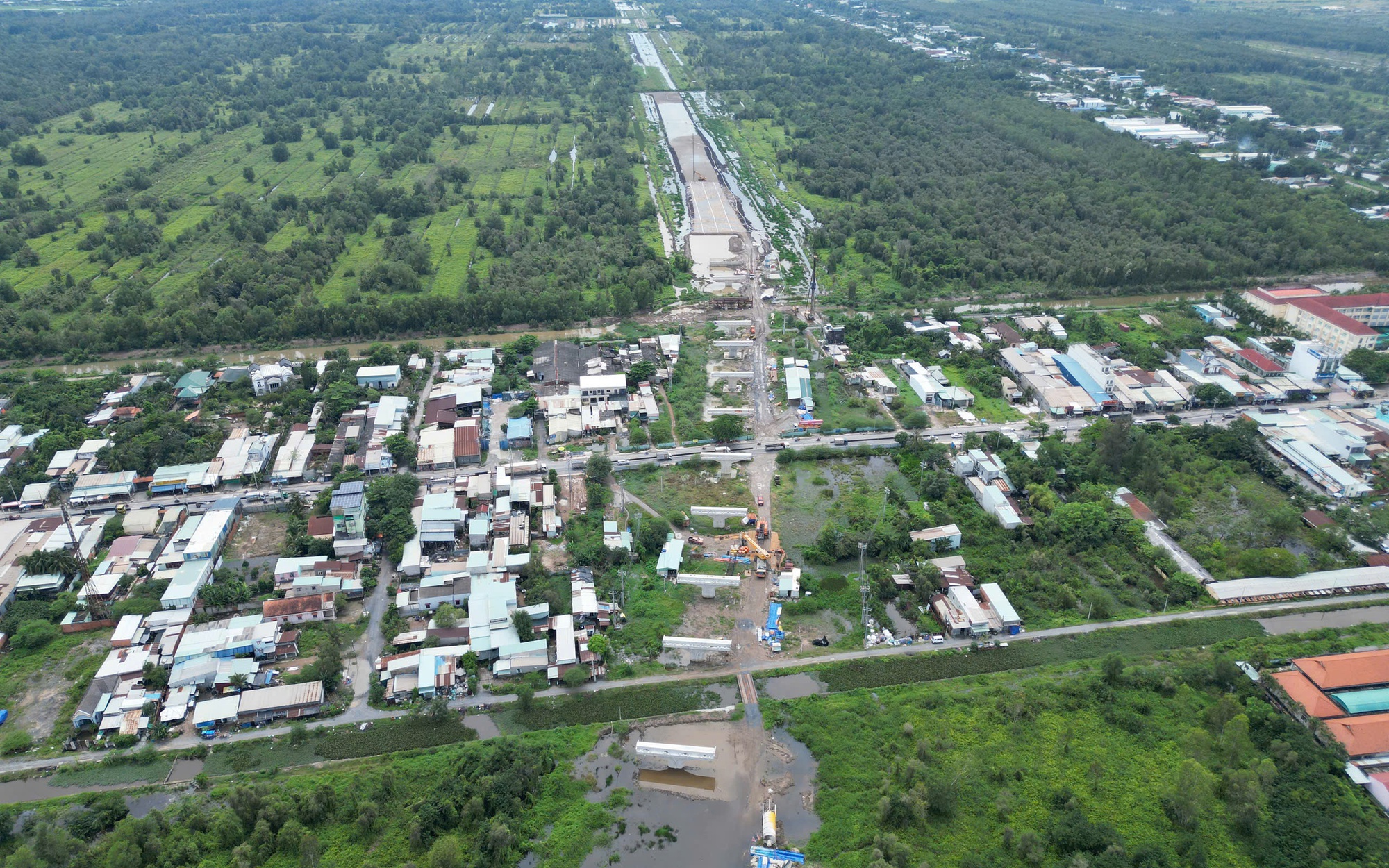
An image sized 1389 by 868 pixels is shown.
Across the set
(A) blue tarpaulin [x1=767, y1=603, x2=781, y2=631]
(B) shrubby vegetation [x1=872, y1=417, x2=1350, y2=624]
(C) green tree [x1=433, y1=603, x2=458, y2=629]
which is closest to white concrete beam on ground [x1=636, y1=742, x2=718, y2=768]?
(A) blue tarpaulin [x1=767, y1=603, x2=781, y2=631]

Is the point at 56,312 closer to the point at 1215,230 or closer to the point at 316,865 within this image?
the point at 316,865

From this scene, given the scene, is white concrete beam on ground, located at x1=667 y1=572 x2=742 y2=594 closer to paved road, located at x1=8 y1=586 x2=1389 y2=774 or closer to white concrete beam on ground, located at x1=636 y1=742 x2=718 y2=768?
paved road, located at x1=8 y1=586 x2=1389 y2=774

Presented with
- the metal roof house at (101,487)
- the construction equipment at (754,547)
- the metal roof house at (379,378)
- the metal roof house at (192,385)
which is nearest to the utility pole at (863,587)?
the construction equipment at (754,547)

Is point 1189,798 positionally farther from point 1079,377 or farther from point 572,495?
point 1079,377

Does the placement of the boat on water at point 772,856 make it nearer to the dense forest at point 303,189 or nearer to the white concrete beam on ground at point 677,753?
the white concrete beam on ground at point 677,753

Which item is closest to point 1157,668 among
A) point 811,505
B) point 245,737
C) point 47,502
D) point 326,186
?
point 811,505

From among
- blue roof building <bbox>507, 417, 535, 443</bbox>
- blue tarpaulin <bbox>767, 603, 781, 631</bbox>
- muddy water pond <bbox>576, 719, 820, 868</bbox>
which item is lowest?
muddy water pond <bbox>576, 719, 820, 868</bbox>
